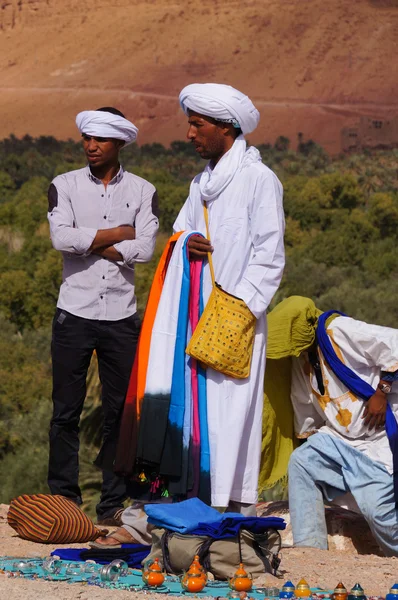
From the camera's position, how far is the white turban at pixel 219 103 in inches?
204

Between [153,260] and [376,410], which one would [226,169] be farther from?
[153,260]

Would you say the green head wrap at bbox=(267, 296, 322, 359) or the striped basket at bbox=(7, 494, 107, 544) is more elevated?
the green head wrap at bbox=(267, 296, 322, 359)

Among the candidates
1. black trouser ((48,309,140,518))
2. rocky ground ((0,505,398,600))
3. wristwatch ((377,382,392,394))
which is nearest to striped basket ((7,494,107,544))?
rocky ground ((0,505,398,600))

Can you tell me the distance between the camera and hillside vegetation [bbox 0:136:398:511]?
17.8m

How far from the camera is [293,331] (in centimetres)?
568

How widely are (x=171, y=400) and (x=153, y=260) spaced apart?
2312 cm

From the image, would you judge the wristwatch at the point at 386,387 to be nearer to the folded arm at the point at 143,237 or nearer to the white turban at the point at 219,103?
the folded arm at the point at 143,237

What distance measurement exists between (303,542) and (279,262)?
4.49ft

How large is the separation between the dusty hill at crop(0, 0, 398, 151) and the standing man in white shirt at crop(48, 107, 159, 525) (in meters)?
42.0

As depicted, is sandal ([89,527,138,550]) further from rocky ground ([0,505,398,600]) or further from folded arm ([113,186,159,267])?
folded arm ([113,186,159,267])

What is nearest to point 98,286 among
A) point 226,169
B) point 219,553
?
point 226,169

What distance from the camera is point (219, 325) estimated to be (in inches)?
199

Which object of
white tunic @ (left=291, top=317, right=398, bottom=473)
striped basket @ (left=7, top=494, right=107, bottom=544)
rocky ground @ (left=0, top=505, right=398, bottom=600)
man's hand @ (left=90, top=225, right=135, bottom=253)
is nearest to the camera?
rocky ground @ (left=0, top=505, right=398, bottom=600)

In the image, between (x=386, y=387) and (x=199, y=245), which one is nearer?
(x=199, y=245)
